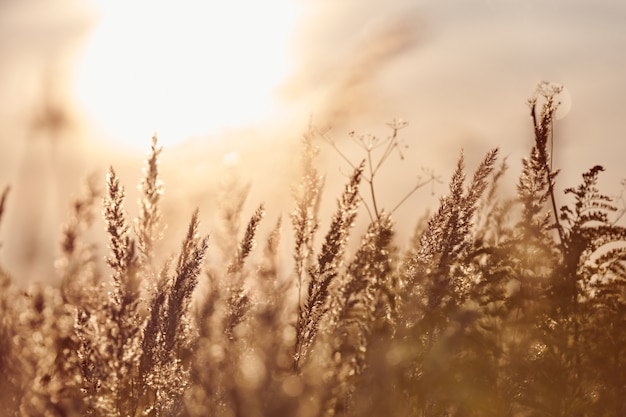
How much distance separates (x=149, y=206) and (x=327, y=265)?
36.6 inches

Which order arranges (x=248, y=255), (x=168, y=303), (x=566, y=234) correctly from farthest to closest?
(x=566, y=234)
(x=248, y=255)
(x=168, y=303)

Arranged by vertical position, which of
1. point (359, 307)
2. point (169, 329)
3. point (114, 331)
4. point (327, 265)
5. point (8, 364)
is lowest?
point (8, 364)

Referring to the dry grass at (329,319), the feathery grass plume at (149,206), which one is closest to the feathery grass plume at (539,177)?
the dry grass at (329,319)

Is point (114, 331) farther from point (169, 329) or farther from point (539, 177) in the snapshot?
point (539, 177)

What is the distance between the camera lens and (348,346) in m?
3.27

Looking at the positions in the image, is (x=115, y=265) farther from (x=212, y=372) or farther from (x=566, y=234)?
(x=566, y=234)

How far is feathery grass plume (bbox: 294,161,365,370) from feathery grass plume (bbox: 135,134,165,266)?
2.68 ft

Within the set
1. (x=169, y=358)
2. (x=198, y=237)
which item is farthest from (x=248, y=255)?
(x=169, y=358)

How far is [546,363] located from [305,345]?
1.44m

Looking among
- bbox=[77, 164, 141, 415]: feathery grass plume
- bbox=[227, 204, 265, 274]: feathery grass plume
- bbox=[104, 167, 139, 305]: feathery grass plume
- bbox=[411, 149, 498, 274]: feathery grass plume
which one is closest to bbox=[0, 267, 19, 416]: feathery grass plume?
bbox=[77, 164, 141, 415]: feathery grass plume

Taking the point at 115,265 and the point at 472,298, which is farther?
the point at 472,298

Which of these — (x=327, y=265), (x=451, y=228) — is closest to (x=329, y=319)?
(x=327, y=265)

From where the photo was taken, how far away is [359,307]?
3.31 meters

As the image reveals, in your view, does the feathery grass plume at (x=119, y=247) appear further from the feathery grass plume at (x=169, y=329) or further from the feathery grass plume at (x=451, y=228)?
the feathery grass plume at (x=451, y=228)
